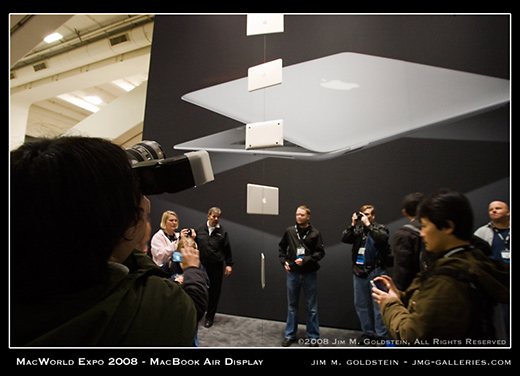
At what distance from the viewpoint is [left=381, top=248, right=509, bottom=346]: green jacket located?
827 millimetres

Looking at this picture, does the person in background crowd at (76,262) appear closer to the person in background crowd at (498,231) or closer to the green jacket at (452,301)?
the green jacket at (452,301)

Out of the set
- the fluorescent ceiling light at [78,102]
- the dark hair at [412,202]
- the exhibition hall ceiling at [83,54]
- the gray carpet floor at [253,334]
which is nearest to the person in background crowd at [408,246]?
the dark hair at [412,202]

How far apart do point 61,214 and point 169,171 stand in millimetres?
262

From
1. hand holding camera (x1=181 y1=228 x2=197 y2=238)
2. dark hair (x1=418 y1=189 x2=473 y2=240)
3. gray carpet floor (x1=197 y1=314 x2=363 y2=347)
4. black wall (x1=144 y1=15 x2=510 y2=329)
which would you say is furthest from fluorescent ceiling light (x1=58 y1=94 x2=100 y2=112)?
dark hair (x1=418 y1=189 x2=473 y2=240)

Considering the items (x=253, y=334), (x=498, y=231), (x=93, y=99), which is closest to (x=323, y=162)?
(x=498, y=231)

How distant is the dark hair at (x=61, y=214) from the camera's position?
526mm

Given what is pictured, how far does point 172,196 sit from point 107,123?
1.33m

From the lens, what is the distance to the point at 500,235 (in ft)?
3.49

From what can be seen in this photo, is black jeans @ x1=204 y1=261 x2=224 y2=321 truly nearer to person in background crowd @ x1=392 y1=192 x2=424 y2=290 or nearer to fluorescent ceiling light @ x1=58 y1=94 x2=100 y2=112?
person in background crowd @ x1=392 y1=192 x2=424 y2=290

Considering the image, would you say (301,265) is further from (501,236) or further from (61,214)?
(61,214)

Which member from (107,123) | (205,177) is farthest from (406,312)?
(107,123)

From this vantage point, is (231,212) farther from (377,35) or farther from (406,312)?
(377,35)

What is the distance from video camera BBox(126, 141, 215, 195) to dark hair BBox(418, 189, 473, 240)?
85cm

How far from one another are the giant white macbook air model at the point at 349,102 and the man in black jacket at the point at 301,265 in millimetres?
413
